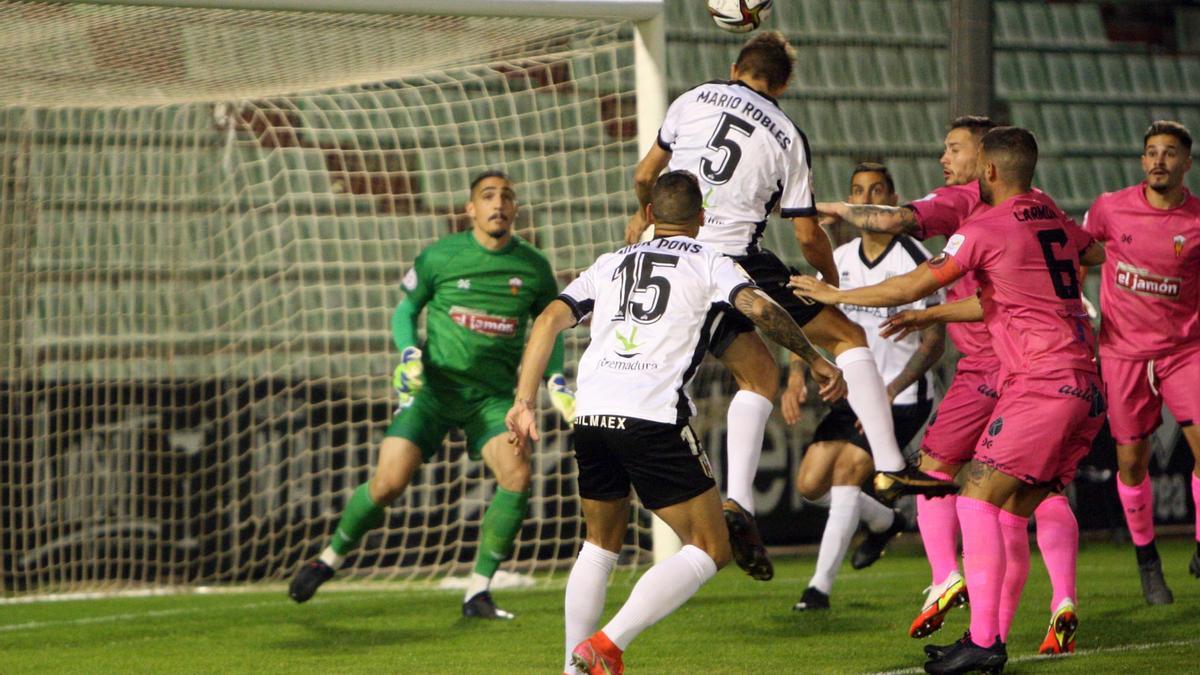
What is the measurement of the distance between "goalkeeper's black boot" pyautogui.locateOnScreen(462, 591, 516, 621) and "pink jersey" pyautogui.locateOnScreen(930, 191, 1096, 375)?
300 cm

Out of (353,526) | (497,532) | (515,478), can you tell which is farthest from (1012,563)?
(353,526)

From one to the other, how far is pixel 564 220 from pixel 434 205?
120cm

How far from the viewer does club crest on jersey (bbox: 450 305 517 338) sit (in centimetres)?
796

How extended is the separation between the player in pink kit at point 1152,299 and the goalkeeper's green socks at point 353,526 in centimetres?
340

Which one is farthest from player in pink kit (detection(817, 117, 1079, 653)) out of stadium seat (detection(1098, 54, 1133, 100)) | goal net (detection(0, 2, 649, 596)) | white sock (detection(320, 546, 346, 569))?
stadium seat (detection(1098, 54, 1133, 100))

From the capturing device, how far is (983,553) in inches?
218

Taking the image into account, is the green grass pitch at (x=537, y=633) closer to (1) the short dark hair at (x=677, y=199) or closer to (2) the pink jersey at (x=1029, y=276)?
(2) the pink jersey at (x=1029, y=276)

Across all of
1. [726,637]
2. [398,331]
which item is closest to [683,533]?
[726,637]

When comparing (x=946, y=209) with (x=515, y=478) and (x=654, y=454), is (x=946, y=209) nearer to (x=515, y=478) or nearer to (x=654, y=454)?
Answer: (x=654, y=454)

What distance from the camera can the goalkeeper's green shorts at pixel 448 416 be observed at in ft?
25.8

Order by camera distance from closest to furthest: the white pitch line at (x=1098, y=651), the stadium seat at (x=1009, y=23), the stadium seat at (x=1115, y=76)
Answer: the white pitch line at (x=1098, y=651), the stadium seat at (x=1009, y=23), the stadium seat at (x=1115, y=76)

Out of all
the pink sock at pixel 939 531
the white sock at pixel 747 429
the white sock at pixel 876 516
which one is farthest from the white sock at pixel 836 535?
the white sock at pixel 747 429

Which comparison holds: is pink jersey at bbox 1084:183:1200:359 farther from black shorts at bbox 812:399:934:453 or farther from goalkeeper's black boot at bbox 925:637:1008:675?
goalkeeper's black boot at bbox 925:637:1008:675

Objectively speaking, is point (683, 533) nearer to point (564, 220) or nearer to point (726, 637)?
point (726, 637)
